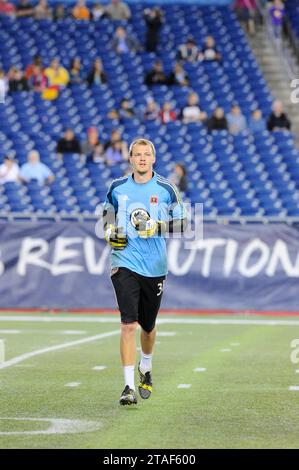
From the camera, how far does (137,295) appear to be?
9.02 meters

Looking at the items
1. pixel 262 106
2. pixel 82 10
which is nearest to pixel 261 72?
pixel 262 106

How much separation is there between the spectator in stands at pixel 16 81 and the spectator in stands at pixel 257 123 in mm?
5695

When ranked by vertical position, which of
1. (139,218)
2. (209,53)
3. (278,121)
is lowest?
(139,218)

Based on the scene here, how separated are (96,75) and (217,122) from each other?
3.89 meters

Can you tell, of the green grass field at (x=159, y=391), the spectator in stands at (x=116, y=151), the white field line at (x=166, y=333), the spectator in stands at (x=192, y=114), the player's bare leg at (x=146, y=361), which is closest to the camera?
the green grass field at (x=159, y=391)

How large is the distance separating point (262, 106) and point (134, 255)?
19159 millimetres

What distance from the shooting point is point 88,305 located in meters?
20.0

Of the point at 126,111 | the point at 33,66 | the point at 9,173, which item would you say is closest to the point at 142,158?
the point at 9,173

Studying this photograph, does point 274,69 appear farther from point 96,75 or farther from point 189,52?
point 96,75

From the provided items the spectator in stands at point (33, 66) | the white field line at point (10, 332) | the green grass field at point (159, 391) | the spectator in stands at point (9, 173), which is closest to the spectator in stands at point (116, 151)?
the spectator in stands at point (9, 173)

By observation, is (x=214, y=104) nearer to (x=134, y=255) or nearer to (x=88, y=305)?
(x=88, y=305)

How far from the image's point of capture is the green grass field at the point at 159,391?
7223mm

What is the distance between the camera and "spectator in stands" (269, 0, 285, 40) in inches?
1146

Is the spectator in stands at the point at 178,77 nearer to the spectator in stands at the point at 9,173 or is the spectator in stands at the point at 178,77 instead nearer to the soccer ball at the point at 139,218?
the spectator in stands at the point at 9,173
